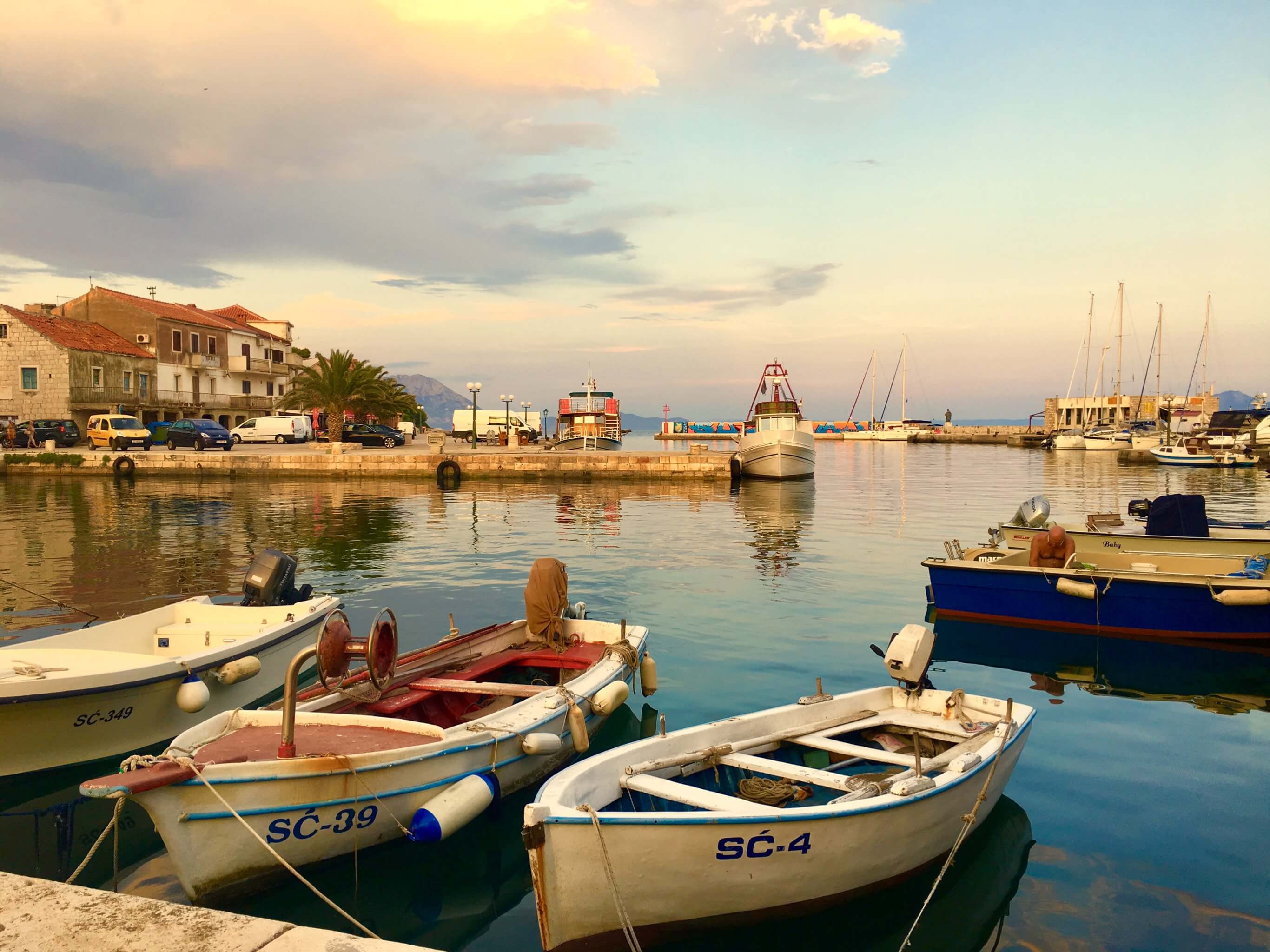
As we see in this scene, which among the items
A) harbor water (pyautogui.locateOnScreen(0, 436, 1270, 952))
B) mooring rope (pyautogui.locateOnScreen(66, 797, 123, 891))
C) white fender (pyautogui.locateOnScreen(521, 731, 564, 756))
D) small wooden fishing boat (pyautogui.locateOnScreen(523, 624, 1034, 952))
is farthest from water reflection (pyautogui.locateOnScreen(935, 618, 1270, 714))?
mooring rope (pyautogui.locateOnScreen(66, 797, 123, 891))

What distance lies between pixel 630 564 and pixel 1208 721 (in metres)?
11.4

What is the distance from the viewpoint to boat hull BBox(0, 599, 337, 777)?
660 cm

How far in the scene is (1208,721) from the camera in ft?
30.6

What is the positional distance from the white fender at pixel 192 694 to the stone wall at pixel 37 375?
5025 cm

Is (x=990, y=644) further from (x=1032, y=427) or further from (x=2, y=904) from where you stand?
(x=1032, y=427)

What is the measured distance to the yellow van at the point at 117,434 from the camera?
41.5 metres

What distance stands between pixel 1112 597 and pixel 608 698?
8561 millimetres

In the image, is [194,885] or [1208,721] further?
[1208,721]

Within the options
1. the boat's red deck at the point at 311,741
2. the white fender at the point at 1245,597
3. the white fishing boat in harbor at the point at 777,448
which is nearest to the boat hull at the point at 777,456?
the white fishing boat in harbor at the point at 777,448

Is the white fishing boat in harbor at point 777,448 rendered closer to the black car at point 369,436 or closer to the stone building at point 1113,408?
the black car at point 369,436

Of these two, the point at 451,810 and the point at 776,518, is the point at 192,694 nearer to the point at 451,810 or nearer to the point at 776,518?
the point at 451,810

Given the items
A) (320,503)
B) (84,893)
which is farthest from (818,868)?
(320,503)

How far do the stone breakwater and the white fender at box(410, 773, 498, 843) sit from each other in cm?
3395

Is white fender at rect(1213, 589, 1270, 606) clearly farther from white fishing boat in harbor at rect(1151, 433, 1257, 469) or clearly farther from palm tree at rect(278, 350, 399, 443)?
white fishing boat in harbor at rect(1151, 433, 1257, 469)
